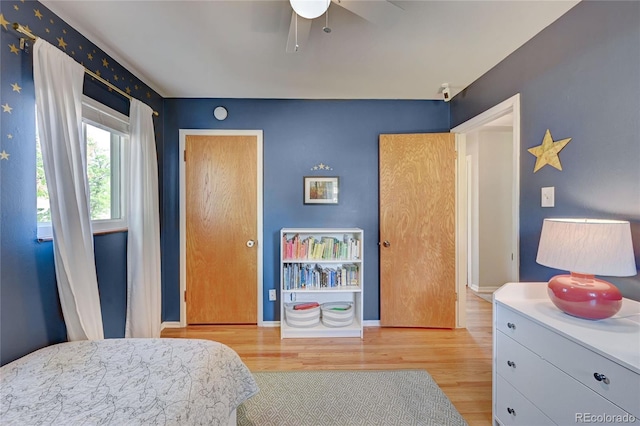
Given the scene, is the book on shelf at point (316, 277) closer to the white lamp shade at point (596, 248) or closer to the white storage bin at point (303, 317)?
the white storage bin at point (303, 317)

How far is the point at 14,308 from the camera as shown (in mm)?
1309

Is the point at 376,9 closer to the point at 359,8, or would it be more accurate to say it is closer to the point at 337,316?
the point at 359,8

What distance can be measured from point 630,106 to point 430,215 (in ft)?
5.35

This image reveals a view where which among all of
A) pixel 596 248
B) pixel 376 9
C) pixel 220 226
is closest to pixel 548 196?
pixel 596 248

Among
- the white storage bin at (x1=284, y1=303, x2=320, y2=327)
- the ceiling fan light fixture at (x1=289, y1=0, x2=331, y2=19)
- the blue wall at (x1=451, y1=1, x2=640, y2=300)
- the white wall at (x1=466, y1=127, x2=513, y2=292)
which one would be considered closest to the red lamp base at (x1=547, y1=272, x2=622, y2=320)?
the blue wall at (x1=451, y1=1, x2=640, y2=300)

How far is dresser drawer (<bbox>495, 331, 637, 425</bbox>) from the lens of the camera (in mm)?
1010

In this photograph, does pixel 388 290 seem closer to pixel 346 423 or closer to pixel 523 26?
pixel 346 423

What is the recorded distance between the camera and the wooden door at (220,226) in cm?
282

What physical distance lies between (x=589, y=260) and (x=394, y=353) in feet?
5.46

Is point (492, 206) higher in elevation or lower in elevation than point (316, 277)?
higher

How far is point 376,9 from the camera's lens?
122 cm

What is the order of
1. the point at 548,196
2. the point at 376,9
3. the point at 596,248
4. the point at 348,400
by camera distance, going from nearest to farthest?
1. the point at 596,248
2. the point at 376,9
3. the point at 548,196
4. the point at 348,400

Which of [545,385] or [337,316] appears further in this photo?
[337,316]

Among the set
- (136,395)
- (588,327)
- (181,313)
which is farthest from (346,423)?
(181,313)
